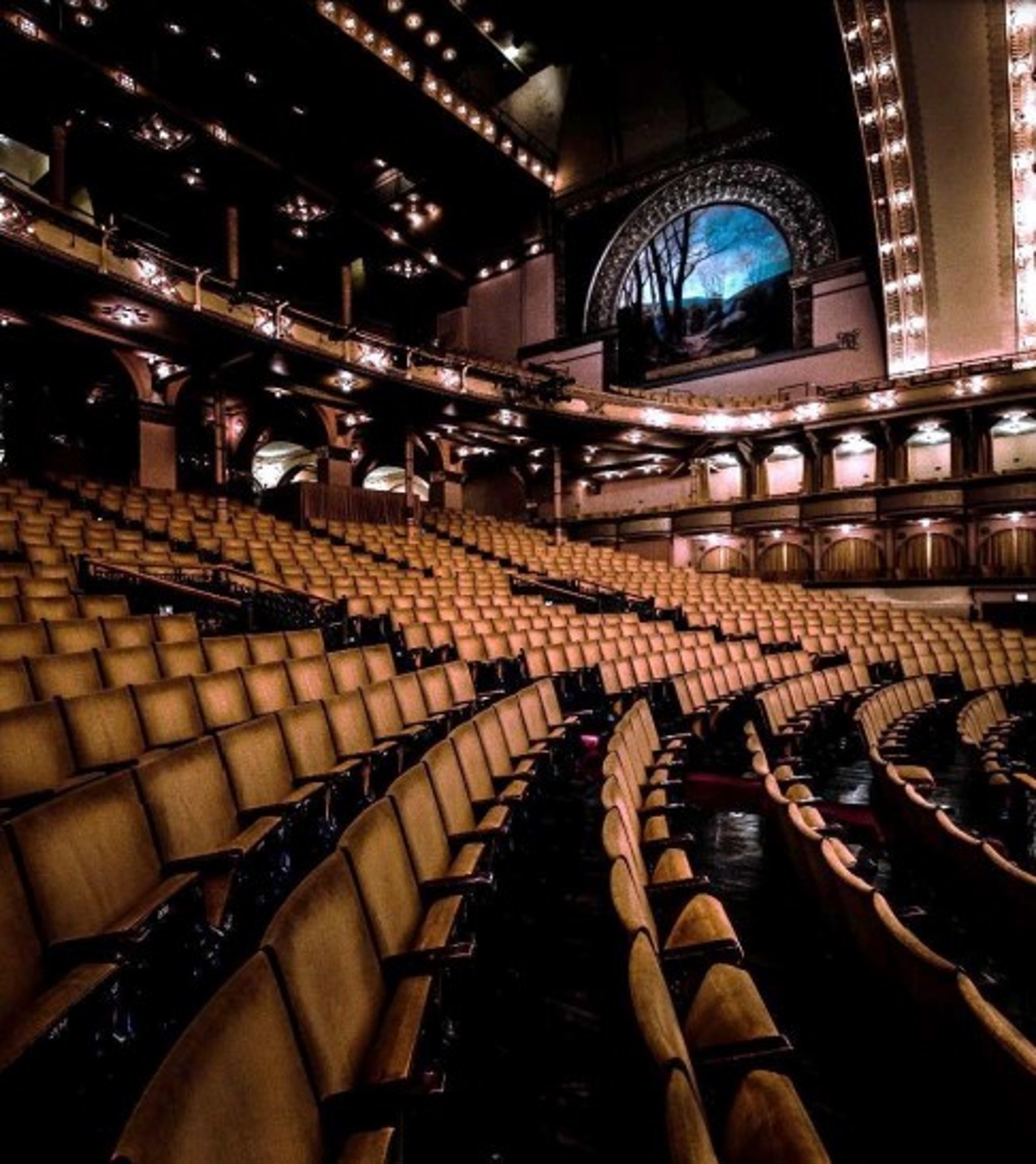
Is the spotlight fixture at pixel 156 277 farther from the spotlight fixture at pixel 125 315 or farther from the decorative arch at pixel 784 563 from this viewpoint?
the decorative arch at pixel 784 563

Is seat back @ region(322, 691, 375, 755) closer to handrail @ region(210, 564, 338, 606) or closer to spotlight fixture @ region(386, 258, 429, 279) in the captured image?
handrail @ region(210, 564, 338, 606)

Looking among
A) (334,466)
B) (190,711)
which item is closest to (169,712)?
(190,711)

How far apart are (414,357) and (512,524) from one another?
177 cm

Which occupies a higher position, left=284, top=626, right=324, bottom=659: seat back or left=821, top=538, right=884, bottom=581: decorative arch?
left=821, top=538, right=884, bottom=581: decorative arch

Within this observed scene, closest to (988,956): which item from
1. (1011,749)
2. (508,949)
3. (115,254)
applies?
(508,949)

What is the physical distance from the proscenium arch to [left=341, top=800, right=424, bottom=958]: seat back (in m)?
6.46

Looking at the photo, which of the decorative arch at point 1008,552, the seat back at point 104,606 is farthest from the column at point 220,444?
the decorative arch at point 1008,552

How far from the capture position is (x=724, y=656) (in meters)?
2.60

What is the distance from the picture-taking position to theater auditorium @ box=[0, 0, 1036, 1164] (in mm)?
477

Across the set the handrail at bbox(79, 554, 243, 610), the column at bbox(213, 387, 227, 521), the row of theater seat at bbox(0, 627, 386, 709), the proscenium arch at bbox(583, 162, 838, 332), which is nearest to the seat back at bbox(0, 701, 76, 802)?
the row of theater seat at bbox(0, 627, 386, 709)

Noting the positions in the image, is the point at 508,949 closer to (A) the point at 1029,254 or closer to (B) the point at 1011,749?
(B) the point at 1011,749

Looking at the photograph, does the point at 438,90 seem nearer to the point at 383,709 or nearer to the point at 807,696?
the point at 807,696

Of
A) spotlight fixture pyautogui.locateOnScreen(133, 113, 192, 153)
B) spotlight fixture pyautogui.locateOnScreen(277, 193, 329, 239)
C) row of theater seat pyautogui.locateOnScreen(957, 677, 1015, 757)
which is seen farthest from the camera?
spotlight fixture pyautogui.locateOnScreen(277, 193, 329, 239)

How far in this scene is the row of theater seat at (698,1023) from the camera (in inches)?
13.7
